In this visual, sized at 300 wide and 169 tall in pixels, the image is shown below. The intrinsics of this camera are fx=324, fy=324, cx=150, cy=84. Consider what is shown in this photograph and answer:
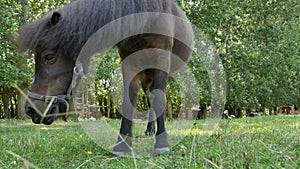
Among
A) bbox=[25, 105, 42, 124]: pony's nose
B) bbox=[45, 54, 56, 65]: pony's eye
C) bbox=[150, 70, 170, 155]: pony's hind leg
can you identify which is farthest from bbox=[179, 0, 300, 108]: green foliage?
bbox=[25, 105, 42, 124]: pony's nose

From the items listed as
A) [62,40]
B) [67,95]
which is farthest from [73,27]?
[67,95]

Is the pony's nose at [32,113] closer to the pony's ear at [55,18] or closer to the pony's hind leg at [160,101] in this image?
the pony's ear at [55,18]

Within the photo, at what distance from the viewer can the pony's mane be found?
2895 millimetres

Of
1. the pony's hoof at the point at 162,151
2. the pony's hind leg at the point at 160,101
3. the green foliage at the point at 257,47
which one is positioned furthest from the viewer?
the green foliage at the point at 257,47

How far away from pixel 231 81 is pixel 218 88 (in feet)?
9.98

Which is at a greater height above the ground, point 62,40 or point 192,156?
point 62,40

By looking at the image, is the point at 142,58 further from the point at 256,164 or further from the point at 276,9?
the point at 276,9

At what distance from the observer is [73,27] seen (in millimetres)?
2893

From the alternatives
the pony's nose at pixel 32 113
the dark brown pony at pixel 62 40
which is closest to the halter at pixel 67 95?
the dark brown pony at pixel 62 40

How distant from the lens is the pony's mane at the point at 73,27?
2.89 metres

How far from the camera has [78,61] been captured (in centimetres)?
301

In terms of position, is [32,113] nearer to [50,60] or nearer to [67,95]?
[67,95]

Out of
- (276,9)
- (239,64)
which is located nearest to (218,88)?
(239,64)

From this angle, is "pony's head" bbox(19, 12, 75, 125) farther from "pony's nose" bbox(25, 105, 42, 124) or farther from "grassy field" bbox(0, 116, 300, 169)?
"grassy field" bbox(0, 116, 300, 169)
